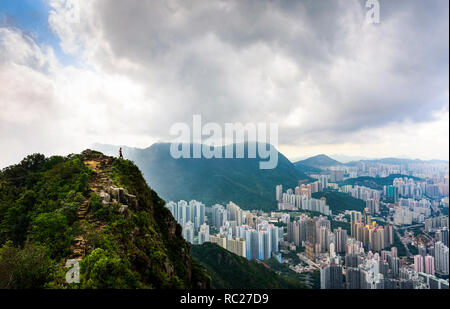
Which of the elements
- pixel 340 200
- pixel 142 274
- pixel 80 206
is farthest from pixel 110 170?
pixel 340 200

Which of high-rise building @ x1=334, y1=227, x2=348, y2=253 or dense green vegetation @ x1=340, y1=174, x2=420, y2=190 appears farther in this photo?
dense green vegetation @ x1=340, y1=174, x2=420, y2=190

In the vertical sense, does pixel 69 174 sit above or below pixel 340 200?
above

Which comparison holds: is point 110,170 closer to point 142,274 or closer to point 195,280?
point 142,274

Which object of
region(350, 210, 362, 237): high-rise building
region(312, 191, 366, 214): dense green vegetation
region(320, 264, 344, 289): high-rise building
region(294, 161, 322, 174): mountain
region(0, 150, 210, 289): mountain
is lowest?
region(320, 264, 344, 289): high-rise building

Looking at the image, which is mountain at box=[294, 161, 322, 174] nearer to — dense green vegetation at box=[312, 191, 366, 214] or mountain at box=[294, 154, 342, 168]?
mountain at box=[294, 154, 342, 168]

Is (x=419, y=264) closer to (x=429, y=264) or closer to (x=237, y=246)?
(x=429, y=264)

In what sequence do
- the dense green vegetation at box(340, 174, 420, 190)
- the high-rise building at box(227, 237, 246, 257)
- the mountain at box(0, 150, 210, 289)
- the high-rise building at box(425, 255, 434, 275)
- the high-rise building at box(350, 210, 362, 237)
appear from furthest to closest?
the dense green vegetation at box(340, 174, 420, 190)
the high-rise building at box(350, 210, 362, 237)
the high-rise building at box(227, 237, 246, 257)
the high-rise building at box(425, 255, 434, 275)
the mountain at box(0, 150, 210, 289)

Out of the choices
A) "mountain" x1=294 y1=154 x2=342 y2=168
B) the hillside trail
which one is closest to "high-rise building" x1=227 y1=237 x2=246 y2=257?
the hillside trail

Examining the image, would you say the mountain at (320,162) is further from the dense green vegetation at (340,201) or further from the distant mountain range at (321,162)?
the dense green vegetation at (340,201)
